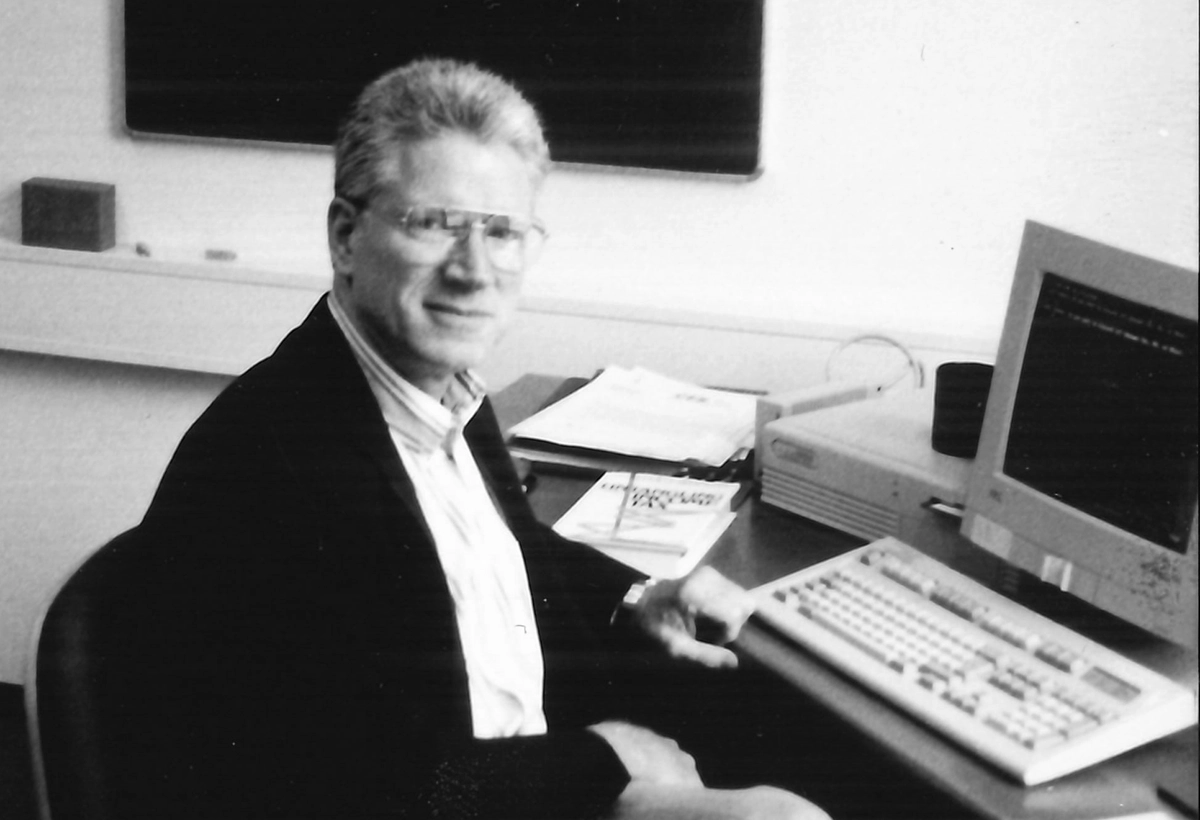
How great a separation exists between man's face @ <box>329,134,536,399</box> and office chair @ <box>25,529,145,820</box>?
1.33ft

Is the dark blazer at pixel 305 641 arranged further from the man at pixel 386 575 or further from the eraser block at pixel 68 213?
the eraser block at pixel 68 213

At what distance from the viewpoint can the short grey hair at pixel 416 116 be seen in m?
1.24

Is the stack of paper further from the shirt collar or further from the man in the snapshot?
the shirt collar

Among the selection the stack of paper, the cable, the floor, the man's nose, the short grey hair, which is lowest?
the floor

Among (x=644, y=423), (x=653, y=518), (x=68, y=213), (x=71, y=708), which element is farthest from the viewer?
(x=68, y=213)

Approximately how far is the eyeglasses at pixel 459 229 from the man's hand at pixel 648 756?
1.71 feet

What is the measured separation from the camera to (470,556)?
1348 millimetres

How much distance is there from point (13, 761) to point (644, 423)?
1577mm

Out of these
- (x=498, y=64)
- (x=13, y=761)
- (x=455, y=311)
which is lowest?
(x=13, y=761)

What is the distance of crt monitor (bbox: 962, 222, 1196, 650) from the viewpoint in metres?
1.18

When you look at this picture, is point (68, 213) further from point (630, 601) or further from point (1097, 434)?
point (1097, 434)

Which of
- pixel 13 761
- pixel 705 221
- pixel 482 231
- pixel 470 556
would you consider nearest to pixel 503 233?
pixel 482 231

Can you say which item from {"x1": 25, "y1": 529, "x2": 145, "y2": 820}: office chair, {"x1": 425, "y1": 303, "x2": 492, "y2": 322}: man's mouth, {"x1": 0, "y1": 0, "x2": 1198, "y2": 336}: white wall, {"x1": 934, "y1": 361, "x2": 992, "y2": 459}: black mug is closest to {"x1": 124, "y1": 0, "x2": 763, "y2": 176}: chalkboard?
{"x1": 0, "y1": 0, "x2": 1198, "y2": 336}: white wall

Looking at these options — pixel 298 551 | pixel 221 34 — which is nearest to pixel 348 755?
pixel 298 551
